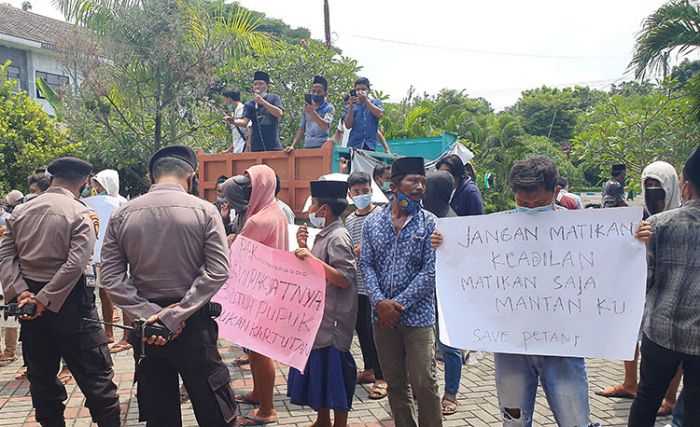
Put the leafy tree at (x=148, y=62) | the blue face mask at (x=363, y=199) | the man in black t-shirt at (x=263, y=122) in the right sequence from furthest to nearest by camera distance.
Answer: the leafy tree at (x=148, y=62)
the man in black t-shirt at (x=263, y=122)
the blue face mask at (x=363, y=199)

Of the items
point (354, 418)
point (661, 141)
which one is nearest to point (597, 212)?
point (354, 418)

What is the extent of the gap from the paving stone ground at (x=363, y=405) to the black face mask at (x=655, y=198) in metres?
1.65

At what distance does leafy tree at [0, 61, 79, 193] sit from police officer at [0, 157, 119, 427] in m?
12.8

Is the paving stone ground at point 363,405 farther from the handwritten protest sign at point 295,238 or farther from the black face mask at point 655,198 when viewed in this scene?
the black face mask at point 655,198

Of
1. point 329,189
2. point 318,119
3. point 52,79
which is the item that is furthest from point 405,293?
point 52,79

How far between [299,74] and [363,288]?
8.72 m

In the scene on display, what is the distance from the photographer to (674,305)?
2.84 metres

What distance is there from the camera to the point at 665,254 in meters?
2.89

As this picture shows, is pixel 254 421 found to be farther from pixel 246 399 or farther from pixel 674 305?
pixel 674 305

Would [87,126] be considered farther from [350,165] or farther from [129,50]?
[350,165]

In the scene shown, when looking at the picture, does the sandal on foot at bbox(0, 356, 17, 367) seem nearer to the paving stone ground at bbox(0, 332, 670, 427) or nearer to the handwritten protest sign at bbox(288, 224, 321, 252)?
the paving stone ground at bbox(0, 332, 670, 427)

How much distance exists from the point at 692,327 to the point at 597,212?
743 millimetres

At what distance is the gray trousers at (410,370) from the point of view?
3326mm

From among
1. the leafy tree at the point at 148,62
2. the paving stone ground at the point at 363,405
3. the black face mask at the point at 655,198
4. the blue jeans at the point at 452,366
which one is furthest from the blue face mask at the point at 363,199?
the leafy tree at the point at 148,62
